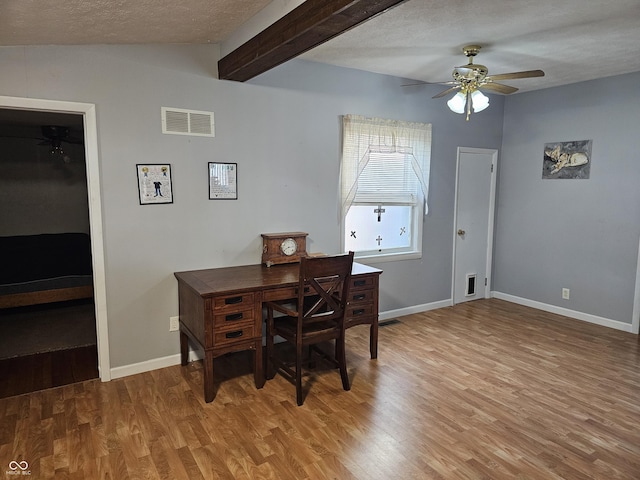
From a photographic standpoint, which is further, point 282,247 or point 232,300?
point 282,247

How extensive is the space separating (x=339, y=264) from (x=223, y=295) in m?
0.80

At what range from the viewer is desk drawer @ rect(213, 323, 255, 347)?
8.96ft

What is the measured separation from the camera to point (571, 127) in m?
4.55

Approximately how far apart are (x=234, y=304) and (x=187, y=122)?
4.88ft

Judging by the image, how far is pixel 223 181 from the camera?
134 inches

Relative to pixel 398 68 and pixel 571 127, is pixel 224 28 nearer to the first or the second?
pixel 398 68

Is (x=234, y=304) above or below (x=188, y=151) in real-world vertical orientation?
below

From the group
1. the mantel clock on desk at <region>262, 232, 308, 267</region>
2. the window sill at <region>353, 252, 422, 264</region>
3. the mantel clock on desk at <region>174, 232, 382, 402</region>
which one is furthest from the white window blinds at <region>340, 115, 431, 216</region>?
the mantel clock on desk at <region>174, 232, 382, 402</region>

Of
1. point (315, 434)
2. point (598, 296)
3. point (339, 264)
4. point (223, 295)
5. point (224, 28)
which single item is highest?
point (224, 28)

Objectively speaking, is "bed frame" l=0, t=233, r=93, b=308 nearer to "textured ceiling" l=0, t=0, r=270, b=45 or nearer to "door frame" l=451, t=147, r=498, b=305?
"textured ceiling" l=0, t=0, r=270, b=45

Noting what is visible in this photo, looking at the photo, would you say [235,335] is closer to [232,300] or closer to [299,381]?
[232,300]

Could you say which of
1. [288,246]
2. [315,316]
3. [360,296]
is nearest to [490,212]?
[360,296]

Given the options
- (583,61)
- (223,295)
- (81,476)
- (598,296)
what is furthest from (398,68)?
(81,476)

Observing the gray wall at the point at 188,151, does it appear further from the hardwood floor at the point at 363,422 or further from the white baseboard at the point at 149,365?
the hardwood floor at the point at 363,422
